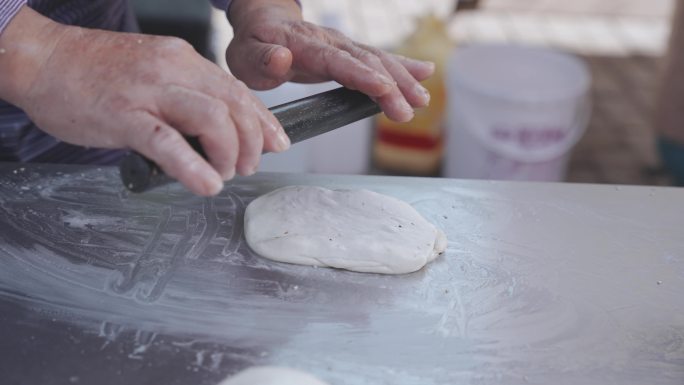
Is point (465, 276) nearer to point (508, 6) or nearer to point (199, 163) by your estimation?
point (199, 163)

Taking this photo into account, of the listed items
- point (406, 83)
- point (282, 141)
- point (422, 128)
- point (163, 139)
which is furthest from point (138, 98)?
point (422, 128)

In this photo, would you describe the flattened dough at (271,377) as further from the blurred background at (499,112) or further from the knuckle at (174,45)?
the blurred background at (499,112)

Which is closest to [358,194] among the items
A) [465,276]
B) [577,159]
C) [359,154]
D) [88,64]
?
[465,276]

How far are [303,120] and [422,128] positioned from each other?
5.42 ft

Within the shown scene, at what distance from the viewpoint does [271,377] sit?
2.80ft

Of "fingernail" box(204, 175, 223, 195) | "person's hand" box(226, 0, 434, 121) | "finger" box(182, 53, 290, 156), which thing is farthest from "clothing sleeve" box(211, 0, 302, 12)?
"fingernail" box(204, 175, 223, 195)

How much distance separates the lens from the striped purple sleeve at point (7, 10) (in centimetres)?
90

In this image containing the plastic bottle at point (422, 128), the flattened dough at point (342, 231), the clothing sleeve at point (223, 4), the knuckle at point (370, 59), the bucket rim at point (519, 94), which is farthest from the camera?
the plastic bottle at point (422, 128)

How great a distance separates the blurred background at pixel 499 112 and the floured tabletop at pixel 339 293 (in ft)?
3.33

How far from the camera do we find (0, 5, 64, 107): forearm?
2.94 feet

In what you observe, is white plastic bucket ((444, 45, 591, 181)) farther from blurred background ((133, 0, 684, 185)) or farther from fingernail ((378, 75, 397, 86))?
fingernail ((378, 75, 397, 86))

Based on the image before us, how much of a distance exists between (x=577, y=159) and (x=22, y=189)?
2.24 meters

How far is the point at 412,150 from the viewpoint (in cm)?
269

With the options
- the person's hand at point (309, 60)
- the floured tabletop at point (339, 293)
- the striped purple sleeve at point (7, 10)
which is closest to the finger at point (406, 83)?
the person's hand at point (309, 60)
